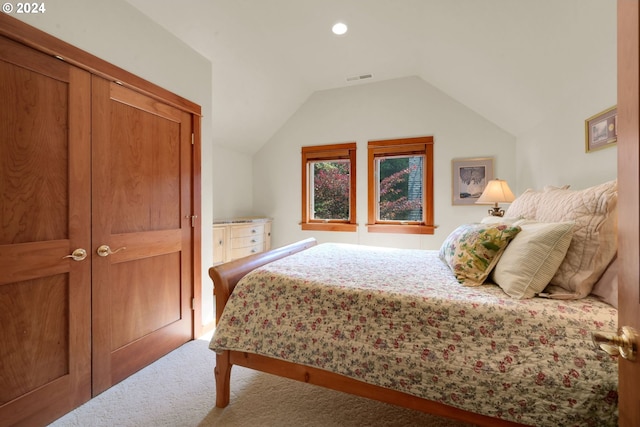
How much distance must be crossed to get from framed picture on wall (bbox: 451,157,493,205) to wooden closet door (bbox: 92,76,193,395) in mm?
3172

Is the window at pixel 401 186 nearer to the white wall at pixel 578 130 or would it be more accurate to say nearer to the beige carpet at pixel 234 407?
the white wall at pixel 578 130

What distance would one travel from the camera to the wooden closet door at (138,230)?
1739 mm

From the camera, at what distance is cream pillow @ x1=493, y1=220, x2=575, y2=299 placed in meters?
1.22

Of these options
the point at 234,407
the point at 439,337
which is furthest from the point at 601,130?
the point at 234,407

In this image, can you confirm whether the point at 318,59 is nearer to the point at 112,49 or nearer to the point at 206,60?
the point at 206,60

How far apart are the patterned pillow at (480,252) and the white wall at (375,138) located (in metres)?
2.28

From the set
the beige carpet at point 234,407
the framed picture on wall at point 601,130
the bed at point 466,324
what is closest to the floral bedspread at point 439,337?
the bed at point 466,324

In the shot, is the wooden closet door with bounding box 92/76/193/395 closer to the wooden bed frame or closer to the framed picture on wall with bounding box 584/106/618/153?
the wooden bed frame

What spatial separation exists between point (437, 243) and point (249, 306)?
2.99m

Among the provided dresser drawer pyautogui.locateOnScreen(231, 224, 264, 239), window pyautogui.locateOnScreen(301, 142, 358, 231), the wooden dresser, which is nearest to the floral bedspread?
the wooden dresser

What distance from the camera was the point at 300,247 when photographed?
8.06 feet

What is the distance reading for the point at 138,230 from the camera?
78.0 inches

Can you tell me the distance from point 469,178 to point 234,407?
3510mm

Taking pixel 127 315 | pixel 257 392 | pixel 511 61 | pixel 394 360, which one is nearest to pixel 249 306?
pixel 257 392
